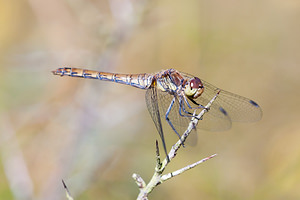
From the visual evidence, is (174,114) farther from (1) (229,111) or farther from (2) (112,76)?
(2) (112,76)

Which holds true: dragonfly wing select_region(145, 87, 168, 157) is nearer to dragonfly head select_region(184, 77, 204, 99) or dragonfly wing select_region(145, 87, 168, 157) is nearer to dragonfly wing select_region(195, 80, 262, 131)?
dragonfly head select_region(184, 77, 204, 99)

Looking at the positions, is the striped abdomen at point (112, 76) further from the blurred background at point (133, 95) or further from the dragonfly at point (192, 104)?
the dragonfly at point (192, 104)

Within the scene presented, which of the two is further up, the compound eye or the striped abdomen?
the striped abdomen

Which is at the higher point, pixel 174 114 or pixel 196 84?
pixel 196 84

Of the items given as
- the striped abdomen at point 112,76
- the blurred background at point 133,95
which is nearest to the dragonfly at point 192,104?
the striped abdomen at point 112,76

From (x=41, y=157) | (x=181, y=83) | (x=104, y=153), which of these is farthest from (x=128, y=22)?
(x=41, y=157)

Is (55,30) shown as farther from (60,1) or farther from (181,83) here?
(181,83)

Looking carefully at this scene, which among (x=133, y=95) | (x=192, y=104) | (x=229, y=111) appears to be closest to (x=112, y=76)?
(x=133, y=95)

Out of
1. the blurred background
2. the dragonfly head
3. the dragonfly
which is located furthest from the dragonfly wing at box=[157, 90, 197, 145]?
the blurred background
